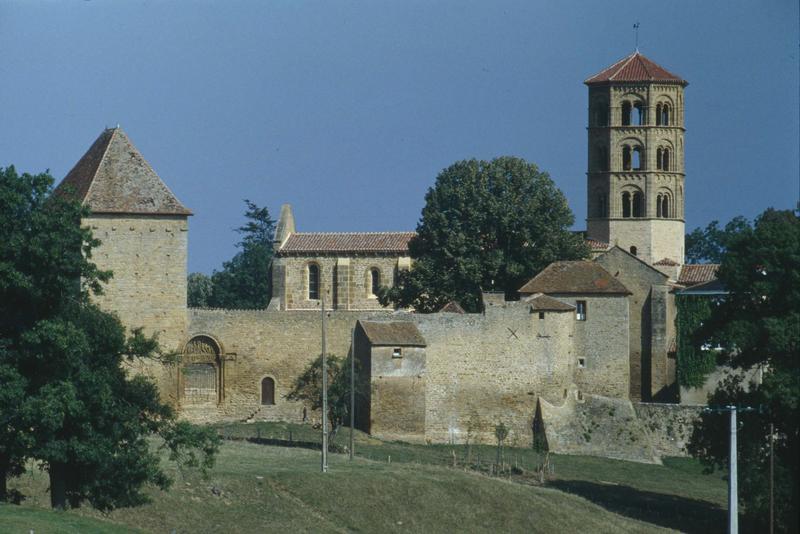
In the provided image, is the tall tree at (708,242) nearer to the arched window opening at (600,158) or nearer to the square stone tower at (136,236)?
the arched window opening at (600,158)

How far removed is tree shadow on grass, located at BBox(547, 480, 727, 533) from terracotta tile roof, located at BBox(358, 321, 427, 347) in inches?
322

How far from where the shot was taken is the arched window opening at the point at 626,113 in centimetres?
9169

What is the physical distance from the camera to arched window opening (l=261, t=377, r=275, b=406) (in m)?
69.9

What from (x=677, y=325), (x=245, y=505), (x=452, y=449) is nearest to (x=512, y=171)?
(x=677, y=325)

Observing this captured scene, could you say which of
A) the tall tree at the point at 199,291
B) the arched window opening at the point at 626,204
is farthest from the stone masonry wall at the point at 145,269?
the tall tree at the point at 199,291

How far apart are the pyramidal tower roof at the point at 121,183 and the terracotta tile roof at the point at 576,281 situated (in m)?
14.1

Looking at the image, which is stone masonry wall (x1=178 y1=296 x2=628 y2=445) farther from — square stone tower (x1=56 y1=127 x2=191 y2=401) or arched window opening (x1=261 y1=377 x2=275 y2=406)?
square stone tower (x1=56 y1=127 x2=191 y2=401)

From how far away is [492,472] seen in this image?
63.4 m

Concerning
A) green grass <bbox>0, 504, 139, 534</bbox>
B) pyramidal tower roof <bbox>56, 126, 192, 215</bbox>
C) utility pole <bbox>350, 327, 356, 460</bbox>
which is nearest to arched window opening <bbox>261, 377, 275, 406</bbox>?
utility pole <bbox>350, 327, 356, 460</bbox>

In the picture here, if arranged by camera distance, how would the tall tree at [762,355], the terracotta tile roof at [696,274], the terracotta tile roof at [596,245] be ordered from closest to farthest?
the tall tree at [762,355] → the terracotta tile roof at [696,274] → the terracotta tile roof at [596,245]

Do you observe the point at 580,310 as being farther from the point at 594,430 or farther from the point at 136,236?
the point at 136,236

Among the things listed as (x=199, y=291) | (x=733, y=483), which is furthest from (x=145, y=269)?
(x=199, y=291)

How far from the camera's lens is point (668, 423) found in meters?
72.1

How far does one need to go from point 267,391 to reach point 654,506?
15510 millimetres
